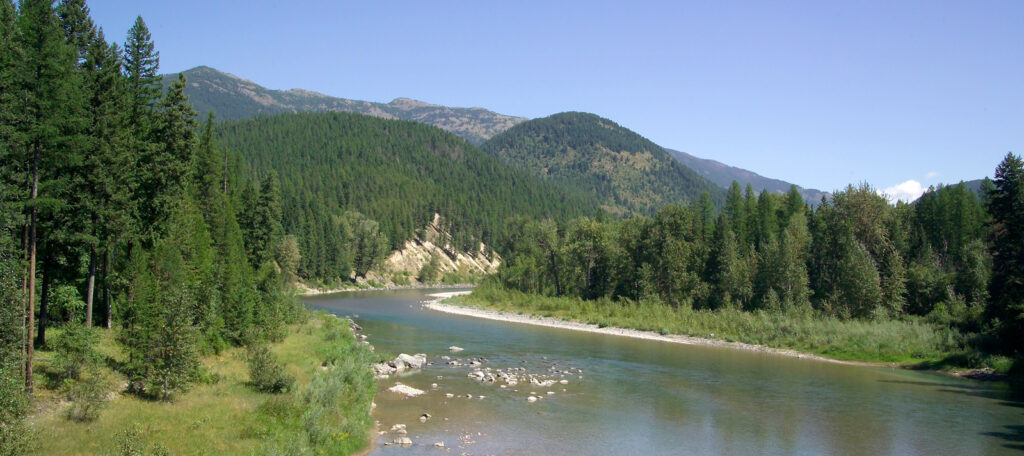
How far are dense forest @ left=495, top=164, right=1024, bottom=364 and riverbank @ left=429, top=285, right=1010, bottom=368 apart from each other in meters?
2.04

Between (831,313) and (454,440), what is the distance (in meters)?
52.4

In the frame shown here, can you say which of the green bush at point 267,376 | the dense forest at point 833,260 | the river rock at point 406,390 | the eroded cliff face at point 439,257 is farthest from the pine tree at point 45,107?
the eroded cliff face at point 439,257

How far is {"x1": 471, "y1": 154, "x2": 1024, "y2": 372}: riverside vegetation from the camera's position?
152ft

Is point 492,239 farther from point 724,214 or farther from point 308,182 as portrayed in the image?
point 724,214

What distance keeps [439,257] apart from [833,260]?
114 metres

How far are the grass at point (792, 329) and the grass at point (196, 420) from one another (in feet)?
136

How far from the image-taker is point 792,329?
58469 millimetres

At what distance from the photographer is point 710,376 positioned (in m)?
41.7

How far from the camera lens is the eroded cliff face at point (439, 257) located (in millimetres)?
158375

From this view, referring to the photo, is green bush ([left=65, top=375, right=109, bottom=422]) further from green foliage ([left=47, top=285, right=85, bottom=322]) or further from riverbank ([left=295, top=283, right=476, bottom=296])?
riverbank ([left=295, top=283, right=476, bottom=296])

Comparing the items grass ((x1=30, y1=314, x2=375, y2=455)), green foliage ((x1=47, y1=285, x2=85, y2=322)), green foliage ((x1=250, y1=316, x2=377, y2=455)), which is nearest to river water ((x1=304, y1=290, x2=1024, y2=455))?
green foliage ((x1=250, y1=316, x2=377, y2=455))

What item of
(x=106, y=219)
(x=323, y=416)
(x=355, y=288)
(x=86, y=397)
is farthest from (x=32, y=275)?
(x=355, y=288)

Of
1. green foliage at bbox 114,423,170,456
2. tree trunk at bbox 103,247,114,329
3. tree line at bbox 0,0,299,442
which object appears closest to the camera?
green foliage at bbox 114,423,170,456

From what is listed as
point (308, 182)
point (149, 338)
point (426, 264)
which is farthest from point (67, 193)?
point (308, 182)
